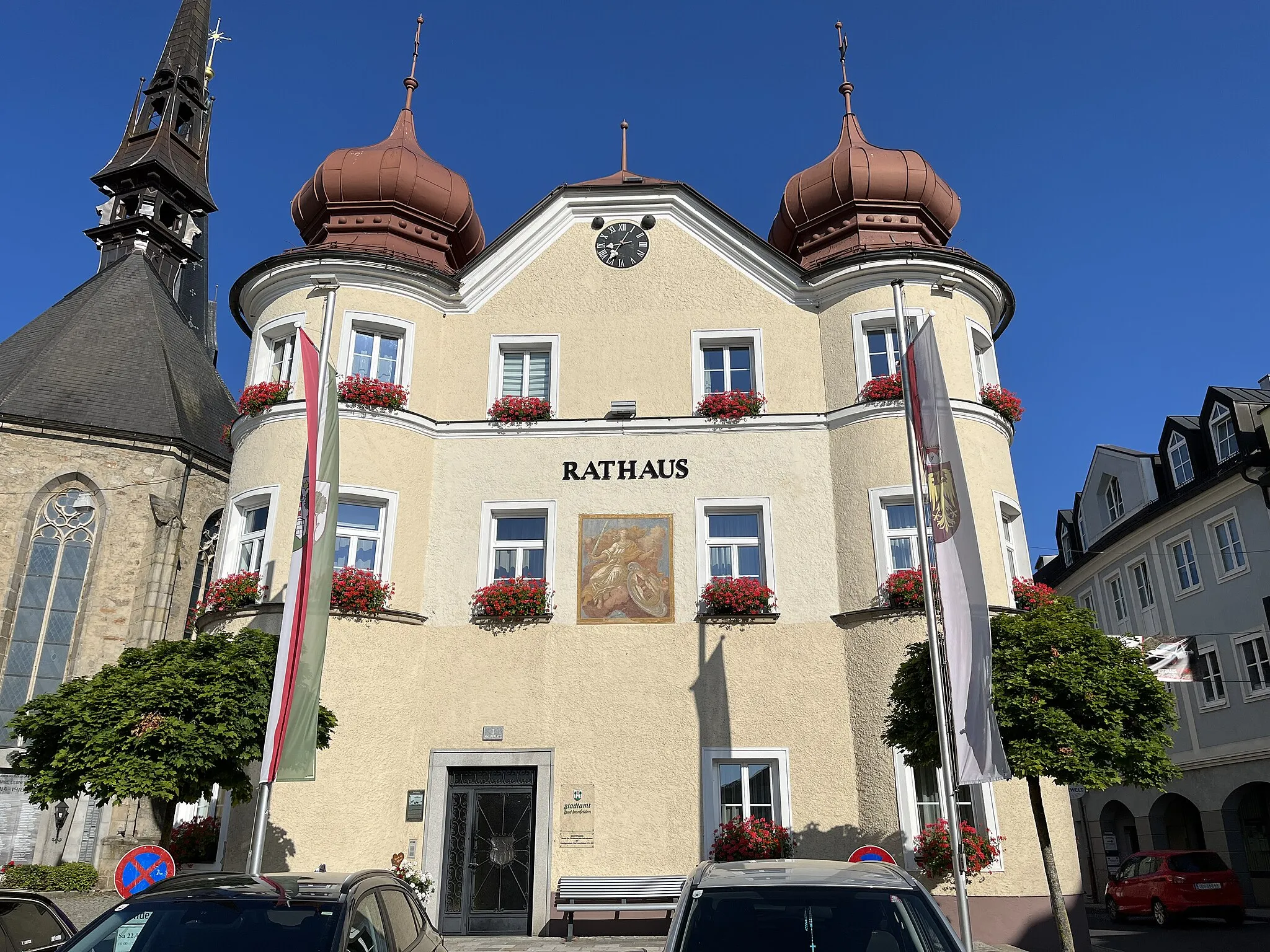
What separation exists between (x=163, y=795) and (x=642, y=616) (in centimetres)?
754

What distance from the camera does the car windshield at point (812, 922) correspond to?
489 cm

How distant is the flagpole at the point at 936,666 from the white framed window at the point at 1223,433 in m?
17.6

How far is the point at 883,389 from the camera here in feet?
56.5

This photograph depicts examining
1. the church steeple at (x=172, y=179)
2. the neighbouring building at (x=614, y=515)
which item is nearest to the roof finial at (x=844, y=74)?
the neighbouring building at (x=614, y=515)

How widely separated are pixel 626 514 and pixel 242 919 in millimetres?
11982

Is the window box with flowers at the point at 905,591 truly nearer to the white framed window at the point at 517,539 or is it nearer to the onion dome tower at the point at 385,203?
the white framed window at the point at 517,539

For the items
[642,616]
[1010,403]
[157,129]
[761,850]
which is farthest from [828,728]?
[157,129]

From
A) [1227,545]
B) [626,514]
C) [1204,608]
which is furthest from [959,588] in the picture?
[1204,608]

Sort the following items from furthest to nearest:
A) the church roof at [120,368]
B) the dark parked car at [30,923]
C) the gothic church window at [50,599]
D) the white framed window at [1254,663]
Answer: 1. the church roof at [120,368]
2. the white framed window at [1254,663]
3. the gothic church window at [50,599]
4. the dark parked car at [30,923]

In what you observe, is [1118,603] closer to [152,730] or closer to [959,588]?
[959,588]

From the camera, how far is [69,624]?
79.3ft

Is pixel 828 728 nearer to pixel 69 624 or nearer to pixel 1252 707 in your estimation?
pixel 1252 707

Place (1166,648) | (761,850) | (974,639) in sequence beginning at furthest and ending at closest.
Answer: (1166,648)
(761,850)
(974,639)

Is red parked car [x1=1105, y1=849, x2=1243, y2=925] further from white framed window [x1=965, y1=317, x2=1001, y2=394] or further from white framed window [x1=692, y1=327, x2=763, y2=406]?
white framed window [x1=692, y1=327, x2=763, y2=406]
